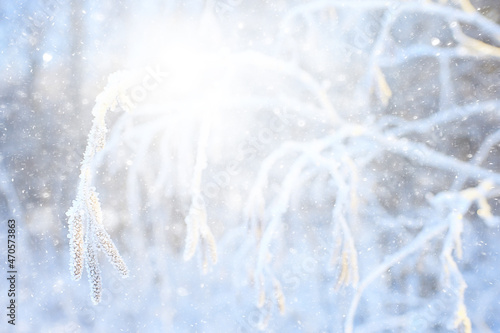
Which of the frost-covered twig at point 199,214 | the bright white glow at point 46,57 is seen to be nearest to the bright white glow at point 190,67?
the frost-covered twig at point 199,214

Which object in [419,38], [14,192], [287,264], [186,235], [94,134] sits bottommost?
[287,264]

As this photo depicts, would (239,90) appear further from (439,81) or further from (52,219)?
(52,219)

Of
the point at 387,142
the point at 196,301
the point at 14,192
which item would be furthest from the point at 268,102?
the point at 14,192

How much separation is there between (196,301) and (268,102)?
2.98 feet

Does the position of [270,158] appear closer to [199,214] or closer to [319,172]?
[319,172]

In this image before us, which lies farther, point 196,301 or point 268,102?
point 196,301

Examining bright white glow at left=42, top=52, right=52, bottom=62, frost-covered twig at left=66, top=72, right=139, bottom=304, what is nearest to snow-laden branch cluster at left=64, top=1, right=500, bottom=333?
frost-covered twig at left=66, top=72, right=139, bottom=304

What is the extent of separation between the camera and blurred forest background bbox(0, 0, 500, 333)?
1.12 m

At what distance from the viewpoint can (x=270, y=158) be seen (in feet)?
3.88

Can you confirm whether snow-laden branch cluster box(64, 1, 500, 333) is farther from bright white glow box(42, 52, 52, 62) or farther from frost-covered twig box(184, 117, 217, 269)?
bright white glow box(42, 52, 52, 62)

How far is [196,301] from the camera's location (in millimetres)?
1285

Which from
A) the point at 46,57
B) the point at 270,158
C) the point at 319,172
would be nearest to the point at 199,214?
the point at 270,158

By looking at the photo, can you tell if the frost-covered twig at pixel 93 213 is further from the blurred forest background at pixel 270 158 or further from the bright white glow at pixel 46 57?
the bright white glow at pixel 46 57

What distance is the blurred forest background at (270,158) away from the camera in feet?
3.68
